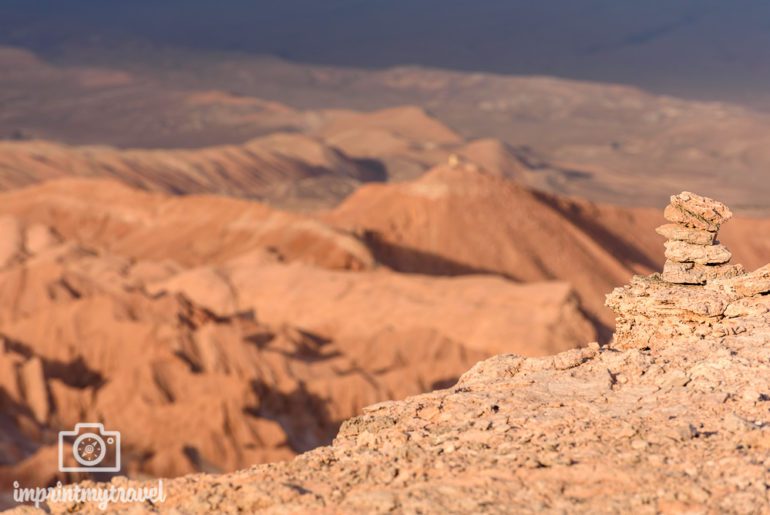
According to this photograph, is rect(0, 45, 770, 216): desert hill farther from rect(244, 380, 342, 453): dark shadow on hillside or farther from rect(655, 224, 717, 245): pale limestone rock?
rect(655, 224, 717, 245): pale limestone rock

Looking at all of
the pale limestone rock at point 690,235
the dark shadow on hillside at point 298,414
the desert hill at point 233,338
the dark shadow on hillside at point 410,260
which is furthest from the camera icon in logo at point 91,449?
the dark shadow on hillside at point 410,260

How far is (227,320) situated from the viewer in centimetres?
4591

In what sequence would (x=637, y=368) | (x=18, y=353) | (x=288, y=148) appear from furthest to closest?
(x=288, y=148) → (x=18, y=353) → (x=637, y=368)

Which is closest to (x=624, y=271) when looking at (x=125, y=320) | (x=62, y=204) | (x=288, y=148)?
(x=125, y=320)

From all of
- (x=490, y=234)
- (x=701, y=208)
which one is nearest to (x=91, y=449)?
(x=701, y=208)

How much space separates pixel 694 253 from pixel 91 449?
21458 mm

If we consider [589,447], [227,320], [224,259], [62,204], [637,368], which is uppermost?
[62,204]

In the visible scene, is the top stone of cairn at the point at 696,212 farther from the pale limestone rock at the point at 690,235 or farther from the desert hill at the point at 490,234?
the desert hill at the point at 490,234

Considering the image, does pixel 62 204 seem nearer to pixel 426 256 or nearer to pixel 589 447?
pixel 426 256

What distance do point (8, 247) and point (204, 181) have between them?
38386 millimetres

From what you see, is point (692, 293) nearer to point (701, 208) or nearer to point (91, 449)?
point (701, 208)

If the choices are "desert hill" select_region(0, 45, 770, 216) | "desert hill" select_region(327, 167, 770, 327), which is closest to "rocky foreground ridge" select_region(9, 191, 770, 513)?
"desert hill" select_region(327, 167, 770, 327)

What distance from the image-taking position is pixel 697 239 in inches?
516

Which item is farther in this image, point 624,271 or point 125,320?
point 624,271
